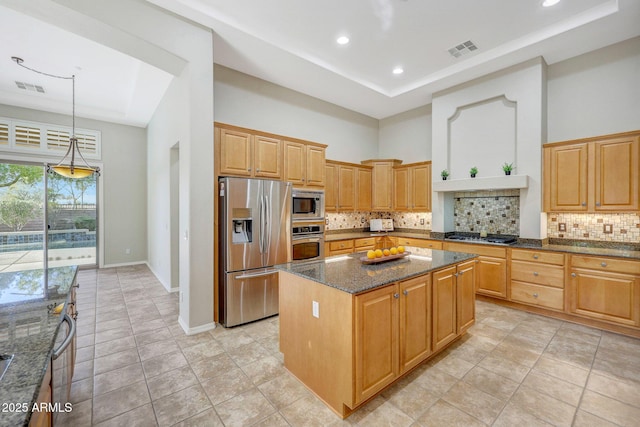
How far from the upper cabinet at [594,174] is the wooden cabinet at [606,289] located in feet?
2.34

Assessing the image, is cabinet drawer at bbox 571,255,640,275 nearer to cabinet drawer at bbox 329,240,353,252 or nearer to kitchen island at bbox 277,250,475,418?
kitchen island at bbox 277,250,475,418

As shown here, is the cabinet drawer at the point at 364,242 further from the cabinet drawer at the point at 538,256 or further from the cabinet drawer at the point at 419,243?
the cabinet drawer at the point at 538,256

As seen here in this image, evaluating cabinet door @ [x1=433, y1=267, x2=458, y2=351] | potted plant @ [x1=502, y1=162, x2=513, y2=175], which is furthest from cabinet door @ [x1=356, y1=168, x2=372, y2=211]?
cabinet door @ [x1=433, y1=267, x2=458, y2=351]

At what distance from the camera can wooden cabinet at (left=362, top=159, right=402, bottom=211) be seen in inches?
237

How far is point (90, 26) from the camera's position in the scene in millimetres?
2748

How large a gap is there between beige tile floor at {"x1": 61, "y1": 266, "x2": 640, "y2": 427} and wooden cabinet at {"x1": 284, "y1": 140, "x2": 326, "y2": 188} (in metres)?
2.12

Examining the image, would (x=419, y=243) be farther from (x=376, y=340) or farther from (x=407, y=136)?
(x=376, y=340)

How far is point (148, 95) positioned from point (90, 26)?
2.53m

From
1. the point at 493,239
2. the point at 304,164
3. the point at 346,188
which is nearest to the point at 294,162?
the point at 304,164

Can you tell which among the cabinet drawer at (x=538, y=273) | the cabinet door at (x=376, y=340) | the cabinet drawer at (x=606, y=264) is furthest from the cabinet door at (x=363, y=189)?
the cabinet door at (x=376, y=340)

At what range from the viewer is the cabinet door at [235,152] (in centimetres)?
358

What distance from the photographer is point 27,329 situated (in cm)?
117

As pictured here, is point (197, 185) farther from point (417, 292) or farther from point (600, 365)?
point (600, 365)

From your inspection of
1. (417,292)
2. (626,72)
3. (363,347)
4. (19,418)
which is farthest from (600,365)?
(19,418)
